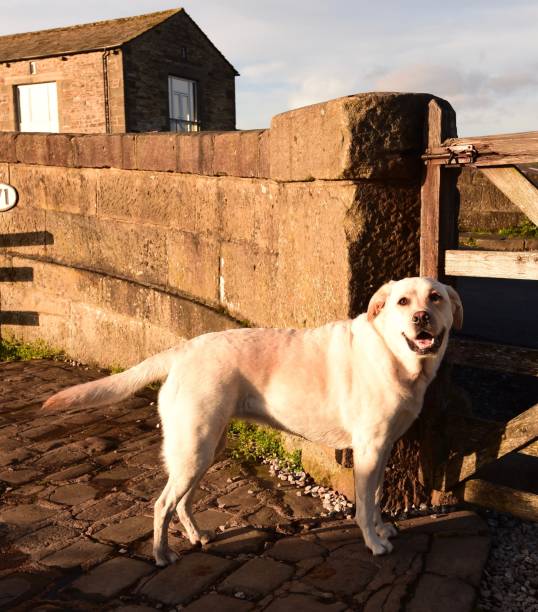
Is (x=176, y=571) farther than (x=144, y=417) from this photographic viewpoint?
No

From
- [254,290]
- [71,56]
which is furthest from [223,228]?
[71,56]

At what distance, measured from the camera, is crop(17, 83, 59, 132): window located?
2519 centimetres

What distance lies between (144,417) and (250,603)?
9.61 ft

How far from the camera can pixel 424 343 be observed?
3055 mm

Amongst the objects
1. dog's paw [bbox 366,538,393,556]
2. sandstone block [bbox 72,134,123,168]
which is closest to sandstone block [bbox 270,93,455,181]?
dog's paw [bbox 366,538,393,556]

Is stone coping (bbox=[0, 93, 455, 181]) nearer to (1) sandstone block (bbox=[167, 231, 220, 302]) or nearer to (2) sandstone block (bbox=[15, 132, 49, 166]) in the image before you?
(1) sandstone block (bbox=[167, 231, 220, 302])

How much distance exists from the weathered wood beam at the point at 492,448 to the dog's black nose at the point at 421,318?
956mm

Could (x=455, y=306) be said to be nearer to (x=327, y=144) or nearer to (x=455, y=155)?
(x=455, y=155)

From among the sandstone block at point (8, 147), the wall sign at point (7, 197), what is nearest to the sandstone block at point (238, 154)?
the wall sign at point (7, 197)

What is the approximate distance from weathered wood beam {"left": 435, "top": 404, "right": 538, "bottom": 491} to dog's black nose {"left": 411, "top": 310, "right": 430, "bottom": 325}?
956 mm

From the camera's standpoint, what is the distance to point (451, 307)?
3.18 meters

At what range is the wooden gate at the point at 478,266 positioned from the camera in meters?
3.36

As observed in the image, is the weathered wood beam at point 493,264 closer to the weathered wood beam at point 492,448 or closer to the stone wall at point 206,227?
the stone wall at point 206,227

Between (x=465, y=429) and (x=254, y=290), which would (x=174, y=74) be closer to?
(x=254, y=290)
